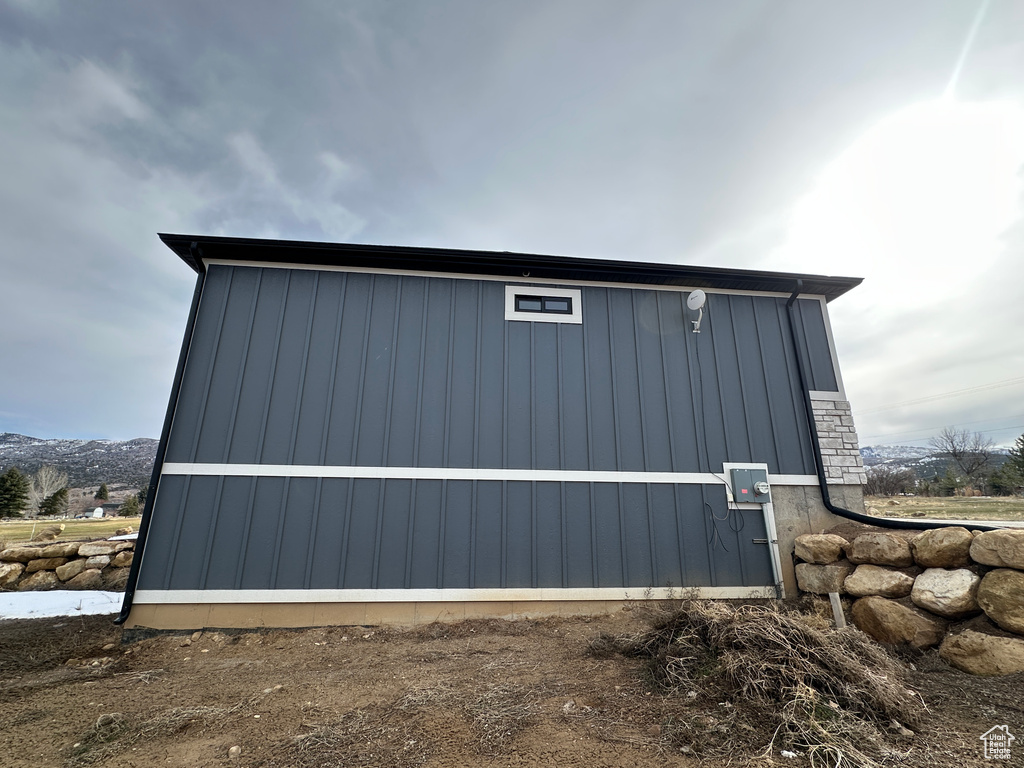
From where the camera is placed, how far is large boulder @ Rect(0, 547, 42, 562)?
239 inches

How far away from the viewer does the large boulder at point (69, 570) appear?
19.9 ft

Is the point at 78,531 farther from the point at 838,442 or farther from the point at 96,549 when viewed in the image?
the point at 838,442

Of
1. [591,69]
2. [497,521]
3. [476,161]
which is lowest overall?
[497,521]

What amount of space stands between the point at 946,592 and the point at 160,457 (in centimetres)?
779

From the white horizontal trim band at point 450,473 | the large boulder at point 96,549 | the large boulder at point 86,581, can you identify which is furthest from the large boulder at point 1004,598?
the large boulder at point 96,549

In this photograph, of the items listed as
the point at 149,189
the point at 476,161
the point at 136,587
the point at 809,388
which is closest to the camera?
the point at 136,587

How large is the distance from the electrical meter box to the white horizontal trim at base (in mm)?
1087

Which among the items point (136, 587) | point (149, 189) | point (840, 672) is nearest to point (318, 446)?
point (136, 587)

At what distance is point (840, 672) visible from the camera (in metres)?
2.22

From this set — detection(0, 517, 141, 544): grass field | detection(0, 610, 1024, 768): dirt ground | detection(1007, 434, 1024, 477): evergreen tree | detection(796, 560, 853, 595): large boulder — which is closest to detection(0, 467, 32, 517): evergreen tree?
detection(0, 517, 141, 544): grass field

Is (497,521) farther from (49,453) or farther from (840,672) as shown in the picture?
(49,453)

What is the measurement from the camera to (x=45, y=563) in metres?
6.18

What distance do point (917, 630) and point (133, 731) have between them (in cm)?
565

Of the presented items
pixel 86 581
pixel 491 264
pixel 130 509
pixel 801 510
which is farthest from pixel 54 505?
pixel 801 510
